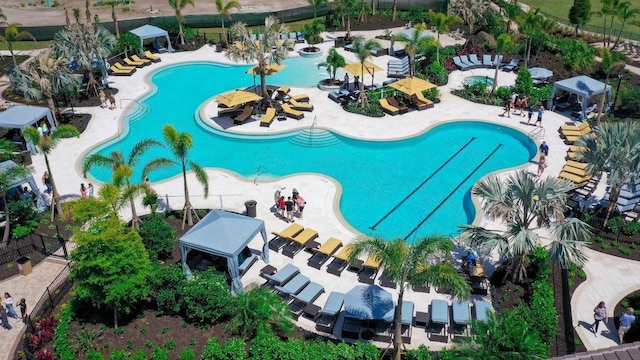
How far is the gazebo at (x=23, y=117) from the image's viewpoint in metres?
30.9

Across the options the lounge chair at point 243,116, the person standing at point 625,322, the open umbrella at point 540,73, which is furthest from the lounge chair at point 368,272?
the open umbrella at point 540,73

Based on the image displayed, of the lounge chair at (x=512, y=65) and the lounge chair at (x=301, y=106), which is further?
the lounge chair at (x=512, y=65)

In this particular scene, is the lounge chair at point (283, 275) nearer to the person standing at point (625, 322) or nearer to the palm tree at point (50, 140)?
the palm tree at point (50, 140)

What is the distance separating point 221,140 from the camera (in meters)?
33.7

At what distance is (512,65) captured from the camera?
42.6 metres

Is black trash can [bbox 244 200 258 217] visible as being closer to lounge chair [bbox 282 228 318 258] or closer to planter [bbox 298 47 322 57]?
lounge chair [bbox 282 228 318 258]

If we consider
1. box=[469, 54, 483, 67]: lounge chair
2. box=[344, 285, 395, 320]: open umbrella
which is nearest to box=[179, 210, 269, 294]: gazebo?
box=[344, 285, 395, 320]: open umbrella

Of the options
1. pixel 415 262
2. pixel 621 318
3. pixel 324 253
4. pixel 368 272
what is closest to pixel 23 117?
pixel 324 253

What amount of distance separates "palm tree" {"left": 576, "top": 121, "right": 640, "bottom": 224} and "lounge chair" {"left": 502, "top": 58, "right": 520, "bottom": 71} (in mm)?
19626

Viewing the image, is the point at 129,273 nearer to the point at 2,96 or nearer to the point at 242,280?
the point at 242,280

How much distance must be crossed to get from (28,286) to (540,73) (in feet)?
114

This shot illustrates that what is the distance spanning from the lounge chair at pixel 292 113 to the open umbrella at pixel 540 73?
666 inches

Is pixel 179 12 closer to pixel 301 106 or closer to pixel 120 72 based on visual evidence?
pixel 120 72

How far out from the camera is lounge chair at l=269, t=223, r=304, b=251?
77.4 ft
